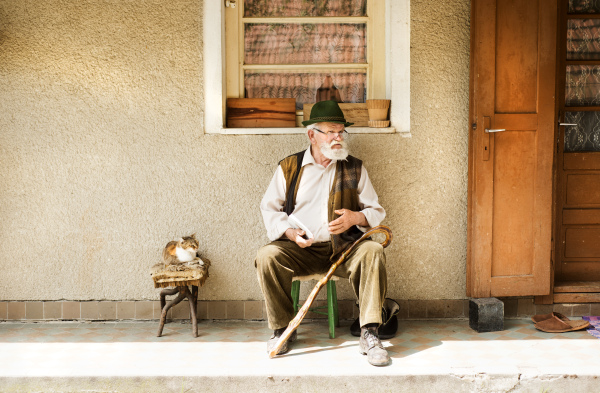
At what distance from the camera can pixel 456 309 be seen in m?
4.26

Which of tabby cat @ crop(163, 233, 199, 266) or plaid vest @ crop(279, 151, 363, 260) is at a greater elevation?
plaid vest @ crop(279, 151, 363, 260)

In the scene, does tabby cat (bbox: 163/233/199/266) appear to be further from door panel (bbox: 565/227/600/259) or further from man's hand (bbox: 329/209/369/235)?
door panel (bbox: 565/227/600/259)

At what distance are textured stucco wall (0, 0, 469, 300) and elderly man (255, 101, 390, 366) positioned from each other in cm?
38

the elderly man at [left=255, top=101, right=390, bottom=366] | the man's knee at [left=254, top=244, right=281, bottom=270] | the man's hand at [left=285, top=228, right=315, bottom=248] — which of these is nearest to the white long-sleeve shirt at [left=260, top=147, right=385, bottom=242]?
the elderly man at [left=255, top=101, right=390, bottom=366]

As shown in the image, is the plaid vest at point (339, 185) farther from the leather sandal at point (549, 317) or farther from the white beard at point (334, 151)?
the leather sandal at point (549, 317)

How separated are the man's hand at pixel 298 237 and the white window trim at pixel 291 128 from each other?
2.95 ft

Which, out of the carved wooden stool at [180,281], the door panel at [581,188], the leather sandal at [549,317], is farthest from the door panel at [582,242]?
the carved wooden stool at [180,281]

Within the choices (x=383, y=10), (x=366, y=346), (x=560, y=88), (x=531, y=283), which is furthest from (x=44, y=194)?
(x=560, y=88)

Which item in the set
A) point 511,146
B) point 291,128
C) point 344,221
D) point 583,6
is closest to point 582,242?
point 511,146

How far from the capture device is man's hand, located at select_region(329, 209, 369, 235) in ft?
11.9

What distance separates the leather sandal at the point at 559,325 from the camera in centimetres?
385

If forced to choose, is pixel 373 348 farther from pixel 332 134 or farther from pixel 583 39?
pixel 583 39

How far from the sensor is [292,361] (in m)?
3.32

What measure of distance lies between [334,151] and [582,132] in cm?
233
